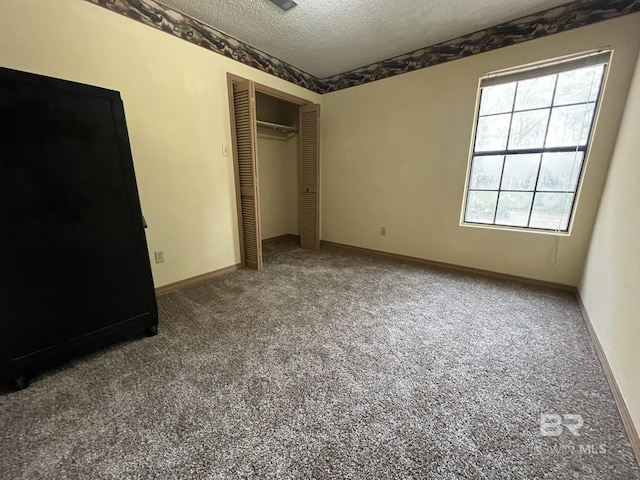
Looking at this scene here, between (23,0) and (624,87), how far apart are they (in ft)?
14.4

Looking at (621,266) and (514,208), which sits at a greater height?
(514,208)

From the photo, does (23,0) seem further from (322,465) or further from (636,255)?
(636,255)

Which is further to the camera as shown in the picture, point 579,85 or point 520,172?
point 520,172

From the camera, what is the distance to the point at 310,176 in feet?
12.3

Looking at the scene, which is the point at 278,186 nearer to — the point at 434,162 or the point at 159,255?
the point at 159,255

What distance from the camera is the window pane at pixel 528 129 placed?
2.44 m

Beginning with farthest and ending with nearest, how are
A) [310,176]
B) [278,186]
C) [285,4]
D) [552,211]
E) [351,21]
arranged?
1. [278,186]
2. [310,176]
3. [552,211]
4. [351,21]
5. [285,4]

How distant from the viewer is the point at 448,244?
306 centimetres

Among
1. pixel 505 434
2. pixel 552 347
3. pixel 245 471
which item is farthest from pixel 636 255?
pixel 245 471

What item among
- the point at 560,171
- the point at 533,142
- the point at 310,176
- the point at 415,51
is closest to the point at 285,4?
the point at 415,51

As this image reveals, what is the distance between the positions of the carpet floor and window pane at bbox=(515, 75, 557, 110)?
77.1 inches

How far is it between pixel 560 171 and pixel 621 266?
1297 millimetres

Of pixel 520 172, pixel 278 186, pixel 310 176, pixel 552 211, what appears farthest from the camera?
pixel 278 186

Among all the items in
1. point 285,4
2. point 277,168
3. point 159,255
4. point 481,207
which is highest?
point 285,4
